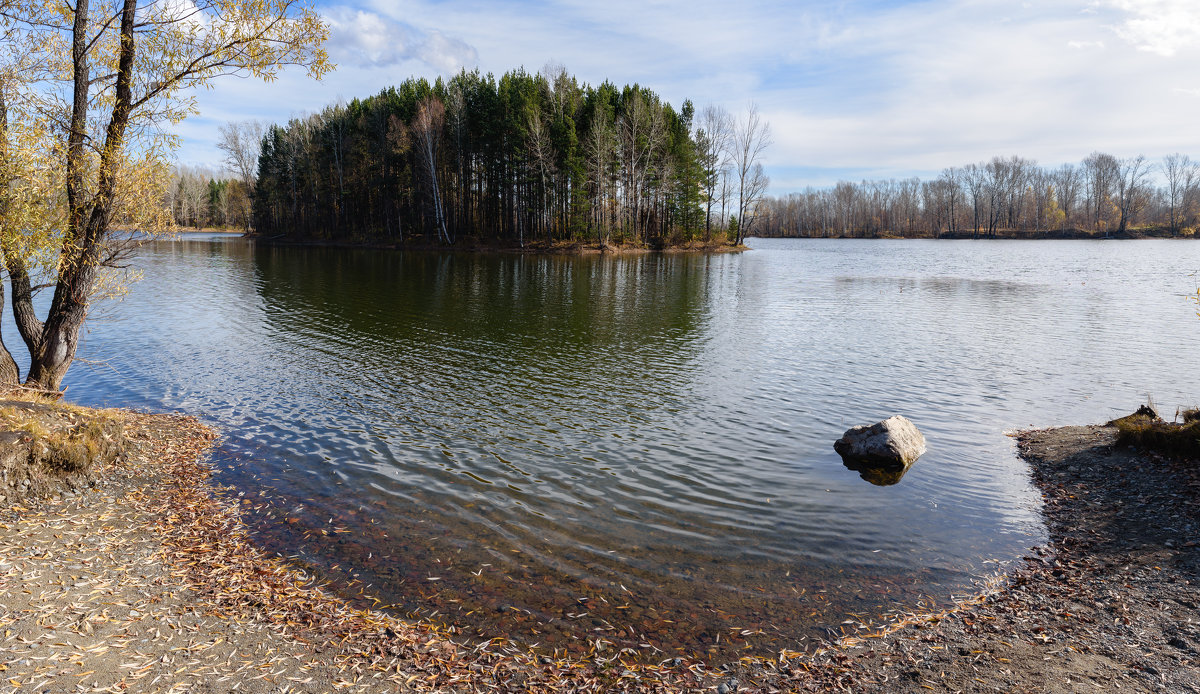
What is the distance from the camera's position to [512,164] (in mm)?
71688

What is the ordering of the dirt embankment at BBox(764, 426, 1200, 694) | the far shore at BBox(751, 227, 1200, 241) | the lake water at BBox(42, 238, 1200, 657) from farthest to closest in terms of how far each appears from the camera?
the far shore at BBox(751, 227, 1200, 241)
the lake water at BBox(42, 238, 1200, 657)
the dirt embankment at BBox(764, 426, 1200, 694)

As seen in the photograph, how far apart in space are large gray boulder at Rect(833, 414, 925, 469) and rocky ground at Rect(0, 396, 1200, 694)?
120 inches

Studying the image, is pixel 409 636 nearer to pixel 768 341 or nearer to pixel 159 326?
pixel 768 341

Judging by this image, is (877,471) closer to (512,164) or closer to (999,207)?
(512,164)

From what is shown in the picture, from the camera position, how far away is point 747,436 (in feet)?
41.4

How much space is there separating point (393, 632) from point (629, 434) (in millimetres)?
7231

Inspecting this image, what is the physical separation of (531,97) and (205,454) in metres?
62.9

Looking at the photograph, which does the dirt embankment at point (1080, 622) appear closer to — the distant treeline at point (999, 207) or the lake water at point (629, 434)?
the lake water at point (629, 434)

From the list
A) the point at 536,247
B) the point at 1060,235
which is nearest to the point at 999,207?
the point at 1060,235

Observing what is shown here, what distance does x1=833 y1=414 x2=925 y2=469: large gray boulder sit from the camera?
11086mm

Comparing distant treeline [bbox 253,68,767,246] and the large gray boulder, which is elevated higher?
distant treeline [bbox 253,68,767,246]

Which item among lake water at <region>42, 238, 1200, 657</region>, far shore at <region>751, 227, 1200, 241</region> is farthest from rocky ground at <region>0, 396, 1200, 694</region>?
far shore at <region>751, 227, 1200, 241</region>

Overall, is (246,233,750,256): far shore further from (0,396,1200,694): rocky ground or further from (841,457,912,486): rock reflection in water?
(0,396,1200,694): rocky ground

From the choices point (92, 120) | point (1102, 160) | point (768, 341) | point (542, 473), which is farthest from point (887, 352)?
point (1102, 160)
